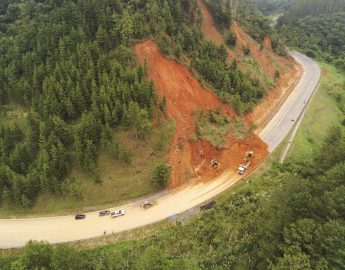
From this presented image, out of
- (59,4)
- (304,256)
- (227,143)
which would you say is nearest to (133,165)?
(227,143)

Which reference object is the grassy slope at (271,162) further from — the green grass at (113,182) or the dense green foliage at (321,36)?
the dense green foliage at (321,36)

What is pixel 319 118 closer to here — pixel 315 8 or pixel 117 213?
pixel 117 213

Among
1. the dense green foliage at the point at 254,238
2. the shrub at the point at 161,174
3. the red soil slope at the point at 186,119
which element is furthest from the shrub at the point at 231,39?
the shrub at the point at 161,174

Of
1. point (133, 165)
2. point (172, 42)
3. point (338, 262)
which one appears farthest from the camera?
point (172, 42)

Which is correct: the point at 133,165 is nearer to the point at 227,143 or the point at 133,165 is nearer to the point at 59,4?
the point at 227,143

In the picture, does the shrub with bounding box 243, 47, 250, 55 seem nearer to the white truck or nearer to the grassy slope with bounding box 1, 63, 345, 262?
the grassy slope with bounding box 1, 63, 345, 262

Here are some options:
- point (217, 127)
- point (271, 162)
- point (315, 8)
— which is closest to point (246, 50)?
point (217, 127)

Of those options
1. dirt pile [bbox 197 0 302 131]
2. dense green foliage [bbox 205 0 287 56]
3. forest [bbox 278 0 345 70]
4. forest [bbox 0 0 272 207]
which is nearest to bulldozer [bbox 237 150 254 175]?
forest [bbox 0 0 272 207]
